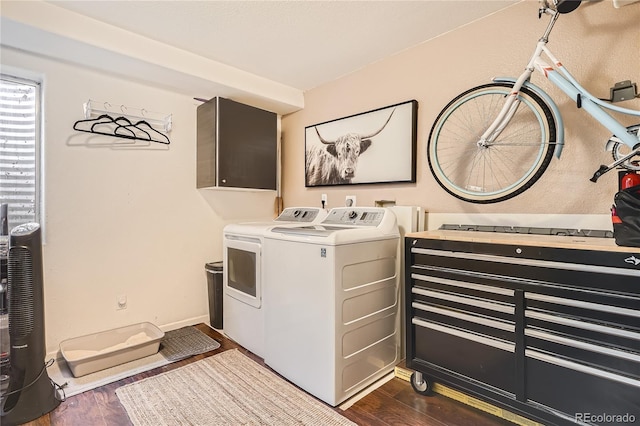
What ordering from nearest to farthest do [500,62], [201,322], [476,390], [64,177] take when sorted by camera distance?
1. [476,390]
2. [500,62]
3. [64,177]
4. [201,322]

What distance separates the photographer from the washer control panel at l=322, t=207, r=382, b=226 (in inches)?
84.6

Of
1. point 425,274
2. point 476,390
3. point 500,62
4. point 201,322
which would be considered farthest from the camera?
point 201,322

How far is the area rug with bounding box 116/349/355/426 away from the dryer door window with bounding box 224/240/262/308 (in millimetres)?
516

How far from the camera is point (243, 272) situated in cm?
247

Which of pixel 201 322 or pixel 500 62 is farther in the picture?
pixel 201 322

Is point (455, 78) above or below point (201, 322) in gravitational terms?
above

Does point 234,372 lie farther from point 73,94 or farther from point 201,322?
point 73,94

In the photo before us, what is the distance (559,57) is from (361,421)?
2387mm

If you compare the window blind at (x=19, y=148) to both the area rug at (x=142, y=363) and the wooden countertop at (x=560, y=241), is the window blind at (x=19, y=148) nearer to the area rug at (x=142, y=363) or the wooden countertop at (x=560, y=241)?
the area rug at (x=142, y=363)

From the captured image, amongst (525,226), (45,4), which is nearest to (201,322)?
(45,4)

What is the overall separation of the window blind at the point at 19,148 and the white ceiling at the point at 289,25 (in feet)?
2.67

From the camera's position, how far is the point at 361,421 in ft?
5.32

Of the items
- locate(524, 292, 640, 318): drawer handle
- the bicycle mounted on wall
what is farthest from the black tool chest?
the bicycle mounted on wall

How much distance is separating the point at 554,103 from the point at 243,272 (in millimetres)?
2409
